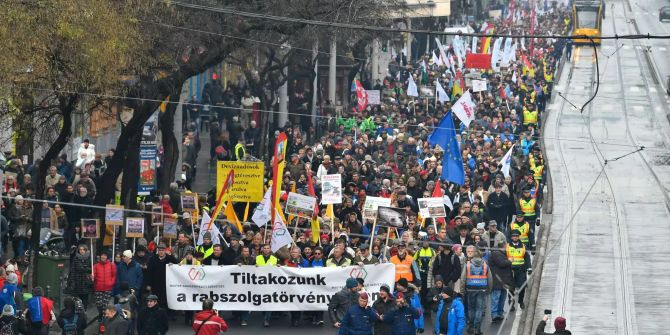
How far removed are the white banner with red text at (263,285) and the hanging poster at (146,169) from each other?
6802 mm

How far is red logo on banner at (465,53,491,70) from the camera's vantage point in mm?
57000

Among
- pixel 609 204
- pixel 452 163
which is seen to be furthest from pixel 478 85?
pixel 452 163

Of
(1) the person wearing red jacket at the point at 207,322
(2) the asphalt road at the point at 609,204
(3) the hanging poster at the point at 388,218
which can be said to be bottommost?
(2) the asphalt road at the point at 609,204

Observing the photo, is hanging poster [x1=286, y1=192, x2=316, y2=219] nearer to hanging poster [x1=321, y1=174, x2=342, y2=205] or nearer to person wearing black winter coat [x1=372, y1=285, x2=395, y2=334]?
hanging poster [x1=321, y1=174, x2=342, y2=205]

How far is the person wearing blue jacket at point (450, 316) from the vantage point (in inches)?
821

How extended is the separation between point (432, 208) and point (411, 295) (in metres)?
6.44

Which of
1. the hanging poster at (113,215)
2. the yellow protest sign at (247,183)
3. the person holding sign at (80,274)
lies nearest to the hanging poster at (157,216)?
the yellow protest sign at (247,183)

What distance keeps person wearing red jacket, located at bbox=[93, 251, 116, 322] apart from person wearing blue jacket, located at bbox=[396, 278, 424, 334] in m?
4.33

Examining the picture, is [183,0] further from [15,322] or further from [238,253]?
[15,322]

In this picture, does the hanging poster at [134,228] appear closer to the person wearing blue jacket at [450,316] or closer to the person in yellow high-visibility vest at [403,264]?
the person in yellow high-visibility vest at [403,264]

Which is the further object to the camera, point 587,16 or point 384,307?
point 587,16

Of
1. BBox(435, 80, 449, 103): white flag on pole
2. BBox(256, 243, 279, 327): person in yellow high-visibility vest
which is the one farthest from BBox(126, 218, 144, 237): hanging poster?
BBox(435, 80, 449, 103): white flag on pole

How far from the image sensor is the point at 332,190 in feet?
88.1

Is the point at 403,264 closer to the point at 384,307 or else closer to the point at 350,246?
the point at 350,246
